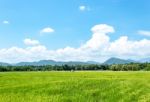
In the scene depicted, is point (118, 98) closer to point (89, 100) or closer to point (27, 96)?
point (89, 100)

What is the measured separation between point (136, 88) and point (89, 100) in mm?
8307

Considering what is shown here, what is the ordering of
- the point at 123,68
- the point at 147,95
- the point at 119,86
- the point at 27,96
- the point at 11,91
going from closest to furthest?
the point at 27,96
the point at 11,91
the point at 147,95
the point at 119,86
the point at 123,68

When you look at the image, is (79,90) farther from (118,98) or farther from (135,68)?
(135,68)

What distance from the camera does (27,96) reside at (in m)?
23.9

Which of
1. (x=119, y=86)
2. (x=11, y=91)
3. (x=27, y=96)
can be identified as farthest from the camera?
(x=119, y=86)

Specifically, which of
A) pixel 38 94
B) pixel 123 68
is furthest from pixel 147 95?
pixel 123 68

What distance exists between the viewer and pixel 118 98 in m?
25.8

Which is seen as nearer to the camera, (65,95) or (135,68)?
(65,95)

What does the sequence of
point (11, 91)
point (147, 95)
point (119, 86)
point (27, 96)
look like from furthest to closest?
point (119, 86)
point (147, 95)
point (11, 91)
point (27, 96)

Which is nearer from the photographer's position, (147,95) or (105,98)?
(105,98)

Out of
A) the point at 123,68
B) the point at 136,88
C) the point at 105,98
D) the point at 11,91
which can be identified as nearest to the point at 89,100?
the point at 105,98

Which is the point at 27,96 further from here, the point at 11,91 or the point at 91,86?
the point at 91,86

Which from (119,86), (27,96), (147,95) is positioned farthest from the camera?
(119,86)

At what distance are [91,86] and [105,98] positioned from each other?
3.32 metres
